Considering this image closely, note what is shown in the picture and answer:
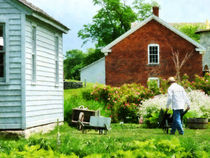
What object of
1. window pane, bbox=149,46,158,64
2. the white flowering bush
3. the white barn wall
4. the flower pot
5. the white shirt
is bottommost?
the flower pot

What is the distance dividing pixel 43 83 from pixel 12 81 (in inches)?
74.9

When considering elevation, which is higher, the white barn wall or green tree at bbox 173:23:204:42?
green tree at bbox 173:23:204:42

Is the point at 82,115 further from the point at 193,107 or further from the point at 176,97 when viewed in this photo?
the point at 193,107

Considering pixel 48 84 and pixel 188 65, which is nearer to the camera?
pixel 48 84

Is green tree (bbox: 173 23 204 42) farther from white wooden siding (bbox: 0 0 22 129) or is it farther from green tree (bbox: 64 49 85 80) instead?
white wooden siding (bbox: 0 0 22 129)

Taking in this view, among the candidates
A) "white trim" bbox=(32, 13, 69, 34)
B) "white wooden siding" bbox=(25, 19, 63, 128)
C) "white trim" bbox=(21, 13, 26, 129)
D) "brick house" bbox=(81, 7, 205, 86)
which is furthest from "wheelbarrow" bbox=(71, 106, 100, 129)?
"brick house" bbox=(81, 7, 205, 86)

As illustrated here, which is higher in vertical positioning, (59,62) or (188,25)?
(188,25)

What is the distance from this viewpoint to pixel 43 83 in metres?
14.3

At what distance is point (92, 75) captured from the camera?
4741 centimetres

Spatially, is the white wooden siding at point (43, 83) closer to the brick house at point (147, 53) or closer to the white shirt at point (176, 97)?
the white shirt at point (176, 97)

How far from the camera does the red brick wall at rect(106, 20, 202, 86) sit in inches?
1310

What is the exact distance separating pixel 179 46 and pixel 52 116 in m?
20.3

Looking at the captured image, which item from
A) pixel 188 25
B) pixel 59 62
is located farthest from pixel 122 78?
pixel 188 25

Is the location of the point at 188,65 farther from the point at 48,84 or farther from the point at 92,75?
the point at 48,84
